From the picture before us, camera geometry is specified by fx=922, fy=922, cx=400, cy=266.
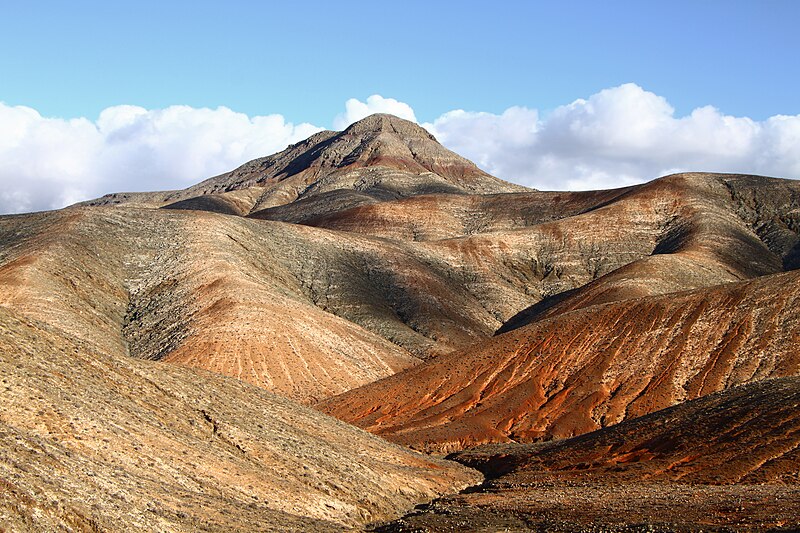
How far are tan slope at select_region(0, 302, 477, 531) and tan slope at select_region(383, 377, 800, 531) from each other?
3.41 metres

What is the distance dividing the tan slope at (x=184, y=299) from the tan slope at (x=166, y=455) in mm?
24620

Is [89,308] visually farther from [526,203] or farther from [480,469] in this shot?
[526,203]

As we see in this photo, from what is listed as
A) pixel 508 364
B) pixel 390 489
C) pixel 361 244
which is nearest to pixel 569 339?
pixel 508 364

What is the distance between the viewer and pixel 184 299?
78.2m

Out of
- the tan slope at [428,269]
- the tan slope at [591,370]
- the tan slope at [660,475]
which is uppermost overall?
the tan slope at [428,269]

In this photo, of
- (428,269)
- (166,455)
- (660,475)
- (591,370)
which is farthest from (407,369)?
(166,455)

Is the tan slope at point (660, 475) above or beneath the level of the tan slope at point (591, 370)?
beneath

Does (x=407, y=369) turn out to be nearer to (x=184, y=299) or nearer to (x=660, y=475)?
(x=184, y=299)

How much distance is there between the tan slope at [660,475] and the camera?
28.9 m

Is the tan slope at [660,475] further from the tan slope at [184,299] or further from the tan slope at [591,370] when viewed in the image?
the tan slope at [184,299]

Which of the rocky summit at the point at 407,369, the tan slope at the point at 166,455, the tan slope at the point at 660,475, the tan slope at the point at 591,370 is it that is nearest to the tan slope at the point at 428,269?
the rocky summit at the point at 407,369

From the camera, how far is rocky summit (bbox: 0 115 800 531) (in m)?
28.9

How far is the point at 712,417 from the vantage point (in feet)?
143

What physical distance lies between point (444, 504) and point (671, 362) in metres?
29.8
